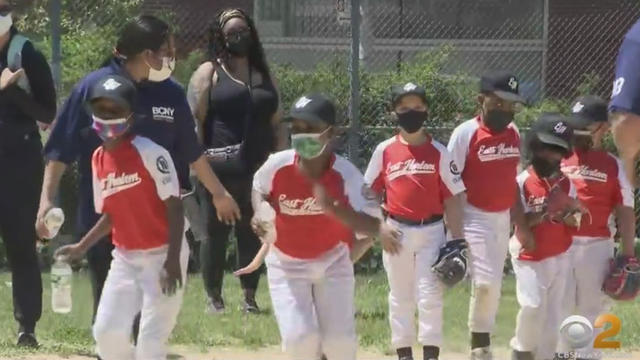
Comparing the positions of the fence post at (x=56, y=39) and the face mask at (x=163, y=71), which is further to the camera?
the fence post at (x=56, y=39)

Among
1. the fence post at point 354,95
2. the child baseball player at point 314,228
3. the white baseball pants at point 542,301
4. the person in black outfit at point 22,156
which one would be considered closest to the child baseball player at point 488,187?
the white baseball pants at point 542,301

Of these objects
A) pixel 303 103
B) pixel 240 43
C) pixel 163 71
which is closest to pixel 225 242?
pixel 240 43

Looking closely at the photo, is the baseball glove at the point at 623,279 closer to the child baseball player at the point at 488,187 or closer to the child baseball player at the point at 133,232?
the child baseball player at the point at 488,187

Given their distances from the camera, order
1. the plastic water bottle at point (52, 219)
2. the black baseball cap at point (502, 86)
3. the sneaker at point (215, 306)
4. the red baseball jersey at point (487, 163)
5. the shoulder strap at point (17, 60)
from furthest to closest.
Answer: the sneaker at point (215, 306) < the shoulder strap at point (17, 60) < the black baseball cap at point (502, 86) < the red baseball jersey at point (487, 163) < the plastic water bottle at point (52, 219)

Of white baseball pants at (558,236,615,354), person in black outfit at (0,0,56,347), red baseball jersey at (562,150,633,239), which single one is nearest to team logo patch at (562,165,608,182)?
red baseball jersey at (562,150,633,239)

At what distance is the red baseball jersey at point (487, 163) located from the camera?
8.41m

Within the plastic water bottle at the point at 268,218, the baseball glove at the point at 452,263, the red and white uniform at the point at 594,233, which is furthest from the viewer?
the red and white uniform at the point at 594,233

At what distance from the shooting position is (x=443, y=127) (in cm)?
1283

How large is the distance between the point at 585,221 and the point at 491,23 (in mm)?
10355

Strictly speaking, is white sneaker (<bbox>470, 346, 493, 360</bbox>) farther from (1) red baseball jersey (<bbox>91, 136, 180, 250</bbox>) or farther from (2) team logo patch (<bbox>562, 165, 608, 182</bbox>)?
(1) red baseball jersey (<bbox>91, 136, 180, 250</bbox>)

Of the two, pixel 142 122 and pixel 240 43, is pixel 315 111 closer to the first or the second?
pixel 142 122

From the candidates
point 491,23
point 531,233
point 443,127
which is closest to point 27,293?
point 531,233

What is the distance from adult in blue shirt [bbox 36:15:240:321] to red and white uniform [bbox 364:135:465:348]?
114cm

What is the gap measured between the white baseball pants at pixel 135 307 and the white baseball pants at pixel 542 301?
2.15m
